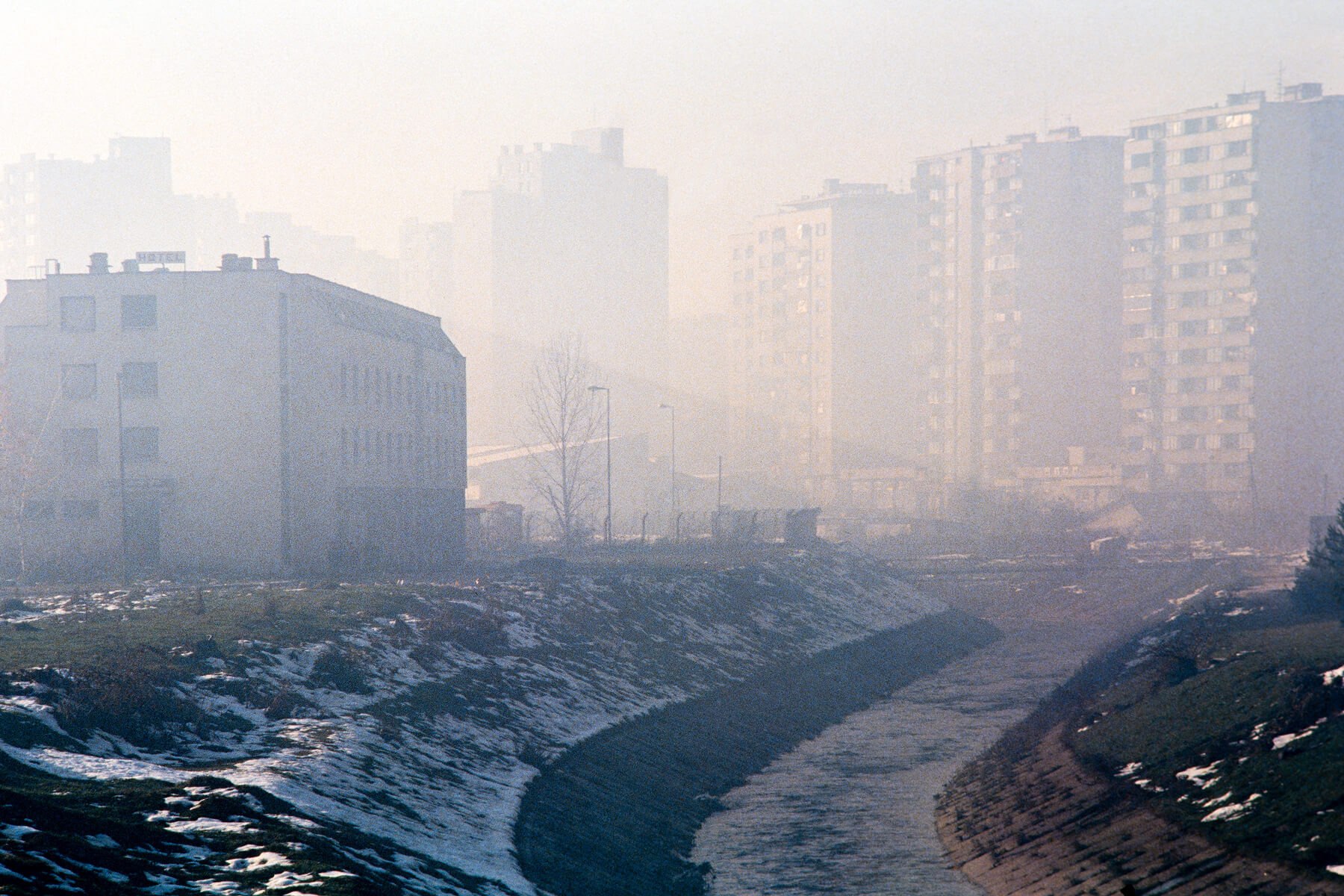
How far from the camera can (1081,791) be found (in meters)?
30.1

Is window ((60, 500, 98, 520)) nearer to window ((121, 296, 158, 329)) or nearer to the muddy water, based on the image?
window ((121, 296, 158, 329))

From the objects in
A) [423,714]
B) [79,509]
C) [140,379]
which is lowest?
[423,714]

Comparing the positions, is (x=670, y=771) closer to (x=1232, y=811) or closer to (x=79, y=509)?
(x=1232, y=811)

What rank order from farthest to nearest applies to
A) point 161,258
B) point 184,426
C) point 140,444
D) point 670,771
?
1. point 161,258
2. point 140,444
3. point 184,426
4. point 670,771

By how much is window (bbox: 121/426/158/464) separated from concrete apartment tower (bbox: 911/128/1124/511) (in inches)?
4156

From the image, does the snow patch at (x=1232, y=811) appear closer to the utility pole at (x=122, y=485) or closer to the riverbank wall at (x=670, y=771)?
the riverbank wall at (x=670, y=771)

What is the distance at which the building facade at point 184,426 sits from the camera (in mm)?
67438

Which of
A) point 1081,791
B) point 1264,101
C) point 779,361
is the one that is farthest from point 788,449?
point 1081,791

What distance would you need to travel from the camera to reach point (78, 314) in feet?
232

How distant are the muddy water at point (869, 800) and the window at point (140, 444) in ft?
132

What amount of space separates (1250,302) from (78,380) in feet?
387

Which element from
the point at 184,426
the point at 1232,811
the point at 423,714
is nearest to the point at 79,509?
the point at 184,426

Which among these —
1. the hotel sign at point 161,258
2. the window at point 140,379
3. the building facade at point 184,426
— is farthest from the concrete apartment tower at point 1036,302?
the window at point 140,379

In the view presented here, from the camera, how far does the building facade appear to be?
67.4 m
